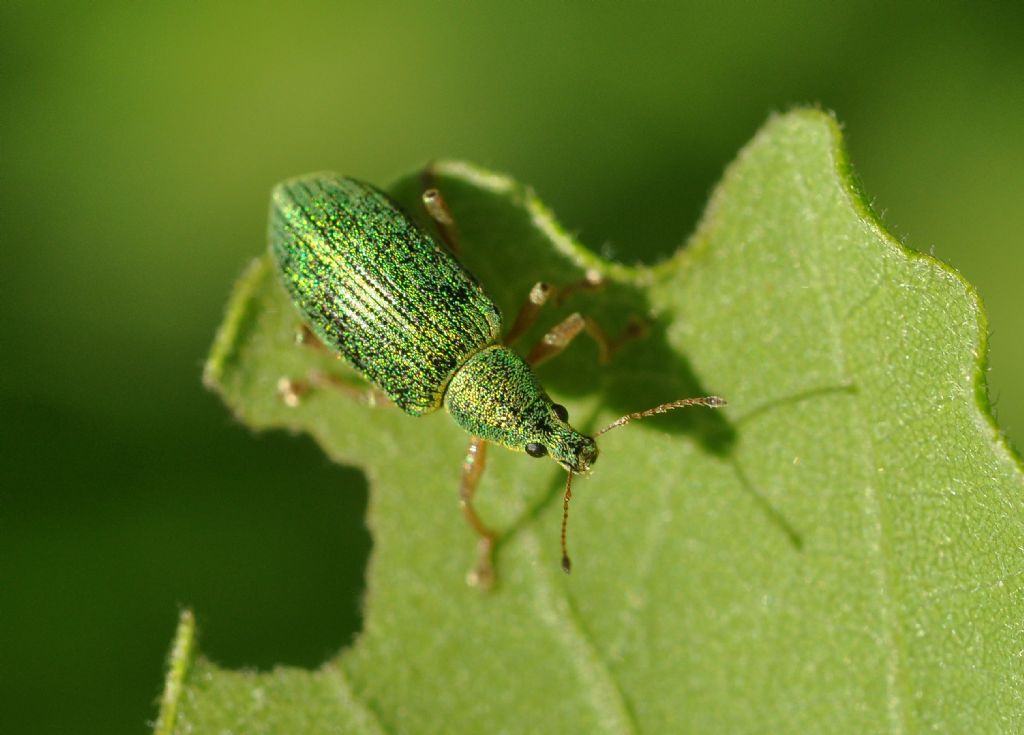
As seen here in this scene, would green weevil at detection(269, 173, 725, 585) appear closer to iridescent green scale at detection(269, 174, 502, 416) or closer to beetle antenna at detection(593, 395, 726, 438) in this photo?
iridescent green scale at detection(269, 174, 502, 416)

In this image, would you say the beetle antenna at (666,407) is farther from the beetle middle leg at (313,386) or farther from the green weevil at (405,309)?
the beetle middle leg at (313,386)

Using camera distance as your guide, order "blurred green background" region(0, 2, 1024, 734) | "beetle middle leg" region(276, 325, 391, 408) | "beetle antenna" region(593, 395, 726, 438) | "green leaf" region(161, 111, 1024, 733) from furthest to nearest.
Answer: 1. "blurred green background" region(0, 2, 1024, 734)
2. "beetle middle leg" region(276, 325, 391, 408)
3. "beetle antenna" region(593, 395, 726, 438)
4. "green leaf" region(161, 111, 1024, 733)

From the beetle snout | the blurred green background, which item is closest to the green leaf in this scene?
the beetle snout

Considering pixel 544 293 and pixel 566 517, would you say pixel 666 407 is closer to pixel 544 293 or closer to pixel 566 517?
pixel 566 517

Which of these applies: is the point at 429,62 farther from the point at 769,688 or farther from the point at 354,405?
the point at 769,688

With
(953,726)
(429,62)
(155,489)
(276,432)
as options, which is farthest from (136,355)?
(953,726)

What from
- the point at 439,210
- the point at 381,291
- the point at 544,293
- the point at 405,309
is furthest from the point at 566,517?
the point at 439,210
